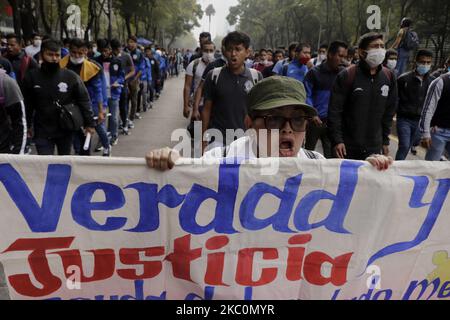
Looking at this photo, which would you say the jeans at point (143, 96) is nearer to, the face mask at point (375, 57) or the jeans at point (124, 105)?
the jeans at point (124, 105)

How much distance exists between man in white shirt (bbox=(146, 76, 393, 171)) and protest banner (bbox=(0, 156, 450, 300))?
0.07 m

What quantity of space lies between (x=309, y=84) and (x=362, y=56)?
115 cm

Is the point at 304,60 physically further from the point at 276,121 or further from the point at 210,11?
the point at 210,11

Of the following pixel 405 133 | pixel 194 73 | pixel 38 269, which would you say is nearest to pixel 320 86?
pixel 405 133

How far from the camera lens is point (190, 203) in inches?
80.7

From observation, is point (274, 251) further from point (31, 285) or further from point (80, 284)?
point (31, 285)

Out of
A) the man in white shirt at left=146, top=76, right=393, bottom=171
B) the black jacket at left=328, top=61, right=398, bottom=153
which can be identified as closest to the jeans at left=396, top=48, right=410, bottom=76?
the black jacket at left=328, top=61, right=398, bottom=153

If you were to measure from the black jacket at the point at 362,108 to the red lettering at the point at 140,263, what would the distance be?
2.51 m

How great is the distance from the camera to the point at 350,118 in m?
4.14

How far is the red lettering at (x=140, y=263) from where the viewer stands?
207 centimetres

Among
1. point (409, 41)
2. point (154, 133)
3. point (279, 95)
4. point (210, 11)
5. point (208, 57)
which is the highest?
point (210, 11)

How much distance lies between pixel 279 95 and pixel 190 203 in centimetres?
67

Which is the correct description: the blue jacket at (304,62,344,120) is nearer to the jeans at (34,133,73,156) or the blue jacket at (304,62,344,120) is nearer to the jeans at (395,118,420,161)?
the jeans at (395,118,420,161)
